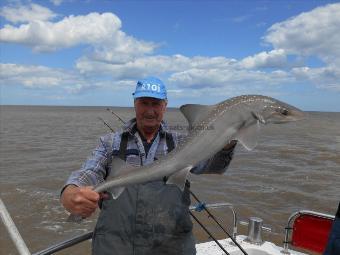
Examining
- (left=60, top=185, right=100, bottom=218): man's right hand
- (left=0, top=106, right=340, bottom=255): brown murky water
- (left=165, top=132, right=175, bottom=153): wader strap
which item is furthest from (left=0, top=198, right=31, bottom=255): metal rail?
(left=0, top=106, right=340, bottom=255): brown murky water

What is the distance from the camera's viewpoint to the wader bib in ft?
13.6

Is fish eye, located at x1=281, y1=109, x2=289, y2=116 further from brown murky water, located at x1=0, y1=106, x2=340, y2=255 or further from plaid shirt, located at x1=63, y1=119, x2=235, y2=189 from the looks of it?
brown murky water, located at x1=0, y1=106, x2=340, y2=255

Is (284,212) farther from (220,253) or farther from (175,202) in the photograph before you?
(175,202)

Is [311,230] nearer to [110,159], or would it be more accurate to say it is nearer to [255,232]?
[255,232]

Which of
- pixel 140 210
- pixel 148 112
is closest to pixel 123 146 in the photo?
pixel 148 112

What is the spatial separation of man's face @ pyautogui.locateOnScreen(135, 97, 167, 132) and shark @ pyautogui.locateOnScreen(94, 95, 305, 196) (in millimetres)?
1150

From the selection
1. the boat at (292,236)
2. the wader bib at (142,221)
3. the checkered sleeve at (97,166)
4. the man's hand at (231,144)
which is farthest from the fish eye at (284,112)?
the boat at (292,236)

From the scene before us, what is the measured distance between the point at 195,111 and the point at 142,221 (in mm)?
1483

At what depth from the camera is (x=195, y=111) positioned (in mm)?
3279

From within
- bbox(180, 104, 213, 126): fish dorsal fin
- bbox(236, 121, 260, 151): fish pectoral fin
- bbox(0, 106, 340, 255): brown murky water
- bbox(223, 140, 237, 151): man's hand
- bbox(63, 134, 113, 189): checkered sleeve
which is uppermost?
bbox(180, 104, 213, 126): fish dorsal fin

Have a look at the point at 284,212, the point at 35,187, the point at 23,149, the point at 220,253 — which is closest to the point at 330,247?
the point at 220,253

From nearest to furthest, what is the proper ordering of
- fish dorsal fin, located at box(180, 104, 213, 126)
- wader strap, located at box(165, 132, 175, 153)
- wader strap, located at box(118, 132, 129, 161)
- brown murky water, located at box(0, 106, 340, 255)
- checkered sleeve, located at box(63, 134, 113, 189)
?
1. fish dorsal fin, located at box(180, 104, 213, 126)
2. checkered sleeve, located at box(63, 134, 113, 189)
3. wader strap, located at box(118, 132, 129, 161)
4. wader strap, located at box(165, 132, 175, 153)
5. brown murky water, located at box(0, 106, 340, 255)

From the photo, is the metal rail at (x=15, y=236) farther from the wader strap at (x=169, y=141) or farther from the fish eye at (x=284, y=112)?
the fish eye at (x=284, y=112)

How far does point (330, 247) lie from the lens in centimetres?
370
